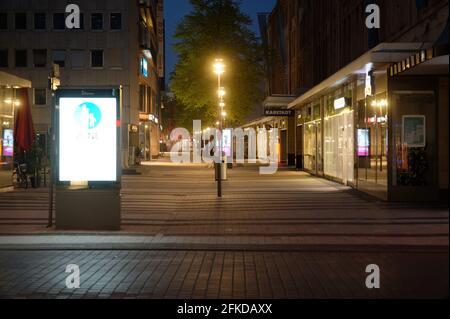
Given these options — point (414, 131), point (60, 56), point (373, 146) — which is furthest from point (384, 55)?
point (60, 56)

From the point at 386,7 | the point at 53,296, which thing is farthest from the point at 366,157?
the point at 53,296

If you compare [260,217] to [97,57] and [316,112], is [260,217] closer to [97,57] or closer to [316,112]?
[316,112]

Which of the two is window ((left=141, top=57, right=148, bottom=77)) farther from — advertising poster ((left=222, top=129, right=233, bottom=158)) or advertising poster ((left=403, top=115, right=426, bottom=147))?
advertising poster ((left=403, top=115, right=426, bottom=147))

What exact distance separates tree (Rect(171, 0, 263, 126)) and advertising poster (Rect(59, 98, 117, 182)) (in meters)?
29.6

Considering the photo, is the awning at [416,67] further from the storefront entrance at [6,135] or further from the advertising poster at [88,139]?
the storefront entrance at [6,135]

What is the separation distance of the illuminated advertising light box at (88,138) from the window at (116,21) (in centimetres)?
4493

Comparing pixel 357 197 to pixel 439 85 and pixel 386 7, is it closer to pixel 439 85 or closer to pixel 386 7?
pixel 439 85

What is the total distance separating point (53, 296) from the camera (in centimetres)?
784

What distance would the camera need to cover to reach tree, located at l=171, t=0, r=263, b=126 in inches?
1719

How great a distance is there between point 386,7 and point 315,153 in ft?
39.1

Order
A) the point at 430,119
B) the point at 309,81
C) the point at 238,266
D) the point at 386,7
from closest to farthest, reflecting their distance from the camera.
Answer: the point at 238,266 < the point at 430,119 < the point at 386,7 < the point at 309,81
